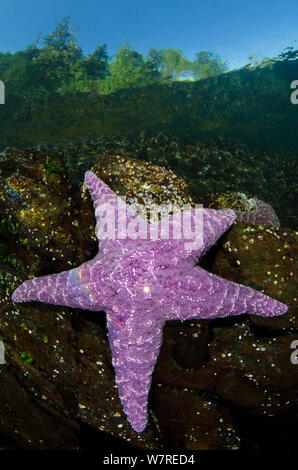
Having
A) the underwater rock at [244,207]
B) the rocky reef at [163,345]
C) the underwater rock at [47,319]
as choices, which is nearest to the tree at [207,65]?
the underwater rock at [244,207]

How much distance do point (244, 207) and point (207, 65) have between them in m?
12.5

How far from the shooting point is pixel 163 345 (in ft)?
11.2

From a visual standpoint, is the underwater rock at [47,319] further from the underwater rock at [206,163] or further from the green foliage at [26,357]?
the underwater rock at [206,163]

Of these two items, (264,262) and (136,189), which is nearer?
(264,262)

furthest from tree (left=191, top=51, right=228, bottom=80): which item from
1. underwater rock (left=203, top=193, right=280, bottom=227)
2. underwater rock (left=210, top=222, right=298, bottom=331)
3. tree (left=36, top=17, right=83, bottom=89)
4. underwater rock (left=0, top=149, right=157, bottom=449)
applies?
underwater rock (left=0, top=149, right=157, bottom=449)

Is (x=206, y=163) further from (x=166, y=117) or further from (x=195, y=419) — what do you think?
(x=195, y=419)

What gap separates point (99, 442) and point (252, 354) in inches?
115

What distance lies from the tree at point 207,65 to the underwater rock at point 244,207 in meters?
11.4

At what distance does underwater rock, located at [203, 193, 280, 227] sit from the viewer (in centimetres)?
477

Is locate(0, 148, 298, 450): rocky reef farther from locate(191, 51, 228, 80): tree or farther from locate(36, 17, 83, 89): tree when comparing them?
locate(191, 51, 228, 80): tree

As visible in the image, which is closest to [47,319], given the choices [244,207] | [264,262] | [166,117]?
[264,262]

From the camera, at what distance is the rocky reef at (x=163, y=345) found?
3.25 m

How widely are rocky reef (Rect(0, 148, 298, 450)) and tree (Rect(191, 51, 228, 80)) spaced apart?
41.3 ft

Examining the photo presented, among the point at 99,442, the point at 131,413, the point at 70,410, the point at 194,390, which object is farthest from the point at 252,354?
the point at 99,442
